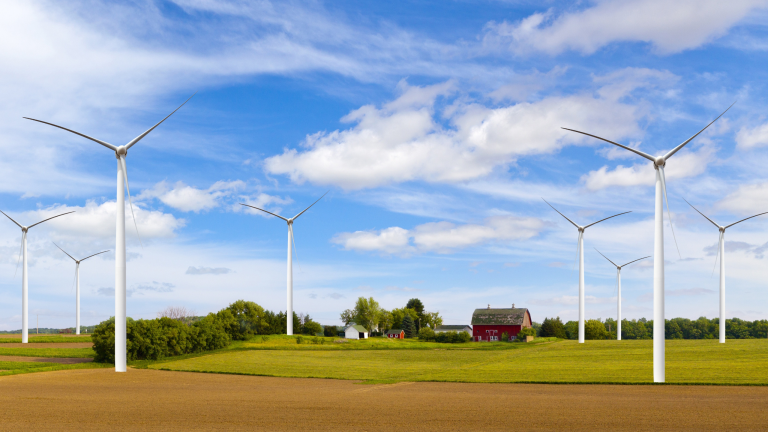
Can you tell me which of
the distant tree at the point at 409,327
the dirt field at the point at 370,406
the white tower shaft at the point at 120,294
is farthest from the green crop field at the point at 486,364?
the distant tree at the point at 409,327

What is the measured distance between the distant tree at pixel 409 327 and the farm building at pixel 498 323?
18.8 meters

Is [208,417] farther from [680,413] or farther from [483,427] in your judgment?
[680,413]

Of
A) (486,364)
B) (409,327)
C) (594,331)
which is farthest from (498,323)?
(486,364)

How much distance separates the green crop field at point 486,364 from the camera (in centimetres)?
3712

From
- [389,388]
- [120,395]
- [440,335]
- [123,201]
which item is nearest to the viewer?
[120,395]

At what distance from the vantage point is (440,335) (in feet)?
281

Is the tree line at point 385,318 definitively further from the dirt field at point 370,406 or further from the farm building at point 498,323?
the dirt field at point 370,406

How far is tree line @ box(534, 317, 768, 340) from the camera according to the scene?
114 meters

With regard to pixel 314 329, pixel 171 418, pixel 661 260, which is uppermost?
pixel 661 260

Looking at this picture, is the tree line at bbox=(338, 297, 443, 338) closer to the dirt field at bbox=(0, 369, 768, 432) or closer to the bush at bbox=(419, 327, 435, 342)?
the bush at bbox=(419, 327, 435, 342)

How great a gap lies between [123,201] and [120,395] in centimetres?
1868

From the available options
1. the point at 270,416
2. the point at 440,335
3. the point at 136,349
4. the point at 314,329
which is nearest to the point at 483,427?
the point at 270,416

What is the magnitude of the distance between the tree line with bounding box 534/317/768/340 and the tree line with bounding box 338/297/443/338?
1029 inches

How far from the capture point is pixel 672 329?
135625mm
